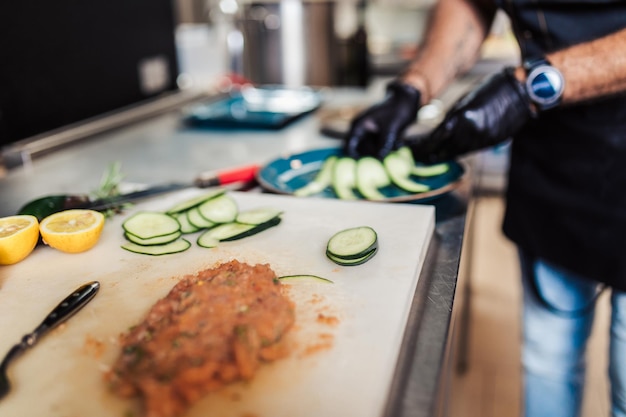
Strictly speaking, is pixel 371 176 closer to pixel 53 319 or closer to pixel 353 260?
pixel 353 260

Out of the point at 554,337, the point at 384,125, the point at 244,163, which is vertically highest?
the point at 384,125

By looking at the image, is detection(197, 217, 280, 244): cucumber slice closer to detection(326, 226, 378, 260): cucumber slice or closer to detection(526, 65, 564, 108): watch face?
detection(326, 226, 378, 260): cucumber slice

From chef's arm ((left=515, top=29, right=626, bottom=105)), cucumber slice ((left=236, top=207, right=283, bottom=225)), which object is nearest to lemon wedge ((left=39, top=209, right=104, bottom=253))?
cucumber slice ((left=236, top=207, right=283, bottom=225))

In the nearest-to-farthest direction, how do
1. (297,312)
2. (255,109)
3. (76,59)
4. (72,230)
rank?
(297,312), (72,230), (76,59), (255,109)

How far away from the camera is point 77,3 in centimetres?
208

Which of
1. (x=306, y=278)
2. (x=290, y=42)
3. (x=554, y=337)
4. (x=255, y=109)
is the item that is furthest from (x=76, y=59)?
(x=554, y=337)

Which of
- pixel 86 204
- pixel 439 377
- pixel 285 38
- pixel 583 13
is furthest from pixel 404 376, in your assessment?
pixel 285 38

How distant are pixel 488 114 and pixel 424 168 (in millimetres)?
269

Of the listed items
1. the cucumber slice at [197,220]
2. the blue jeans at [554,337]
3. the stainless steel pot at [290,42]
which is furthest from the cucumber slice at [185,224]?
the stainless steel pot at [290,42]

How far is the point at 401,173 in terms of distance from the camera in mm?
1442

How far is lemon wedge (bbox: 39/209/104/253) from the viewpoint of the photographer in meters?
1.06

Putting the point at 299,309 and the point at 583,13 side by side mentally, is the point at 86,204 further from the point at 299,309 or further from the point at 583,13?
the point at 583,13

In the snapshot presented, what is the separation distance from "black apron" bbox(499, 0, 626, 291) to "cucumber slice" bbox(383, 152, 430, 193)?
31 cm

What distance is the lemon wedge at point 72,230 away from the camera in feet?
3.47
